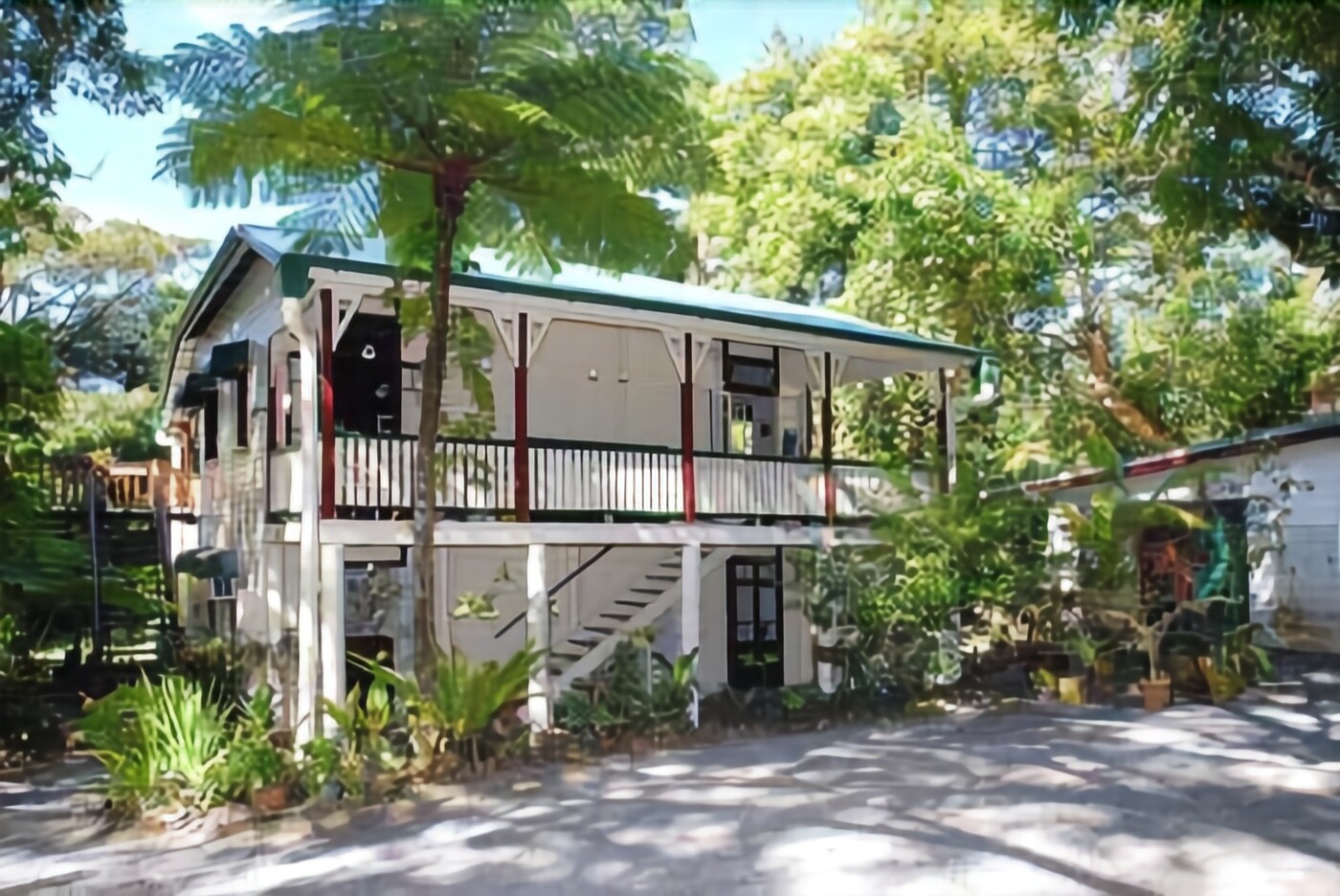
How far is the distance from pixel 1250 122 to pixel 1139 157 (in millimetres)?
408

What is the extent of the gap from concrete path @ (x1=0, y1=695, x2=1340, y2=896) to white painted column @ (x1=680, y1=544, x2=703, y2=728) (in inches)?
12.7

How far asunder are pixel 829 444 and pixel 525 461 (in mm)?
830

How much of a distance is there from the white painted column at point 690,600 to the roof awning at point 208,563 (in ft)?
3.87

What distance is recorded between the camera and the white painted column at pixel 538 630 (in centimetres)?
242

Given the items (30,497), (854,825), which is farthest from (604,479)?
(30,497)

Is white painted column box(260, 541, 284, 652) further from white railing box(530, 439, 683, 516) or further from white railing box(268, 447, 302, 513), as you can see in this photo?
white railing box(530, 439, 683, 516)

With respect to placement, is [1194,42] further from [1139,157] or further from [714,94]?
[714,94]

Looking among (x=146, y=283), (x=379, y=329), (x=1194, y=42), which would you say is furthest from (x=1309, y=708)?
(x=146, y=283)

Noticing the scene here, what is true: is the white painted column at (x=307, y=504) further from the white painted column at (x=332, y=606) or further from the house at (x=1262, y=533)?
the house at (x=1262, y=533)

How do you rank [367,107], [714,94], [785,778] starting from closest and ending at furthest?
1. [367,107]
2. [714,94]
3. [785,778]

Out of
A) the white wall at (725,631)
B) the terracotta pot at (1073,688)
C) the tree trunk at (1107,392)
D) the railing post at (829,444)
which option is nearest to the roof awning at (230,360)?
the white wall at (725,631)

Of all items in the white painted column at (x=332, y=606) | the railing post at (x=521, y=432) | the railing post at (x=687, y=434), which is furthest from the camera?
the railing post at (x=687, y=434)

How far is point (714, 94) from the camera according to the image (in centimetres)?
227

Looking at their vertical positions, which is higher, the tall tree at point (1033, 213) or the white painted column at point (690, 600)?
the tall tree at point (1033, 213)
